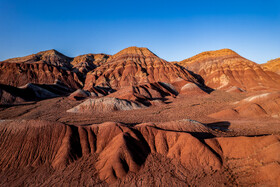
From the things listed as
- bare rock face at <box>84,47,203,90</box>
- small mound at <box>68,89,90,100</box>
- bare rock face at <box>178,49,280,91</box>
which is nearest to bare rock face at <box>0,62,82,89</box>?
bare rock face at <box>84,47,203,90</box>

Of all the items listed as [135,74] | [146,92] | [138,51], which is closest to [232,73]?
[135,74]

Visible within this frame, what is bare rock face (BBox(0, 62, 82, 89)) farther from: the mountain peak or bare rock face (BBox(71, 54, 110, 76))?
the mountain peak

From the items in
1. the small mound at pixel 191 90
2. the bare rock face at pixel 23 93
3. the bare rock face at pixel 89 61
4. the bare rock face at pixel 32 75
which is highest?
the bare rock face at pixel 89 61

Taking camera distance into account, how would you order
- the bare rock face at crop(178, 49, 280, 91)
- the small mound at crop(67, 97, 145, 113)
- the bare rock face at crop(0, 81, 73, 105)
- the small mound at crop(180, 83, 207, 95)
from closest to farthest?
the small mound at crop(67, 97, 145, 113) → the bare rock face at crop(0, 81, 73, 105) → the small mound at crop(180, 83, 207, 95) → the bare rock face at crop(178, 49, 280, 91)

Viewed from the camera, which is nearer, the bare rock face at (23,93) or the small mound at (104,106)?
the small mound at (104,106)

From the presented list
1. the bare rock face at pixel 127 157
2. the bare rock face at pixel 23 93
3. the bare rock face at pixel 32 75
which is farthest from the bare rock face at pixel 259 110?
the bare rock face at pixel 32 75

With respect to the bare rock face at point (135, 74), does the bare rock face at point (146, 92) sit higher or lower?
lower

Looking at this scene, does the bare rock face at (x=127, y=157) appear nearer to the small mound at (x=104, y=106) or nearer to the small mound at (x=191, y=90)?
the small mound at (x=104, y=106)
